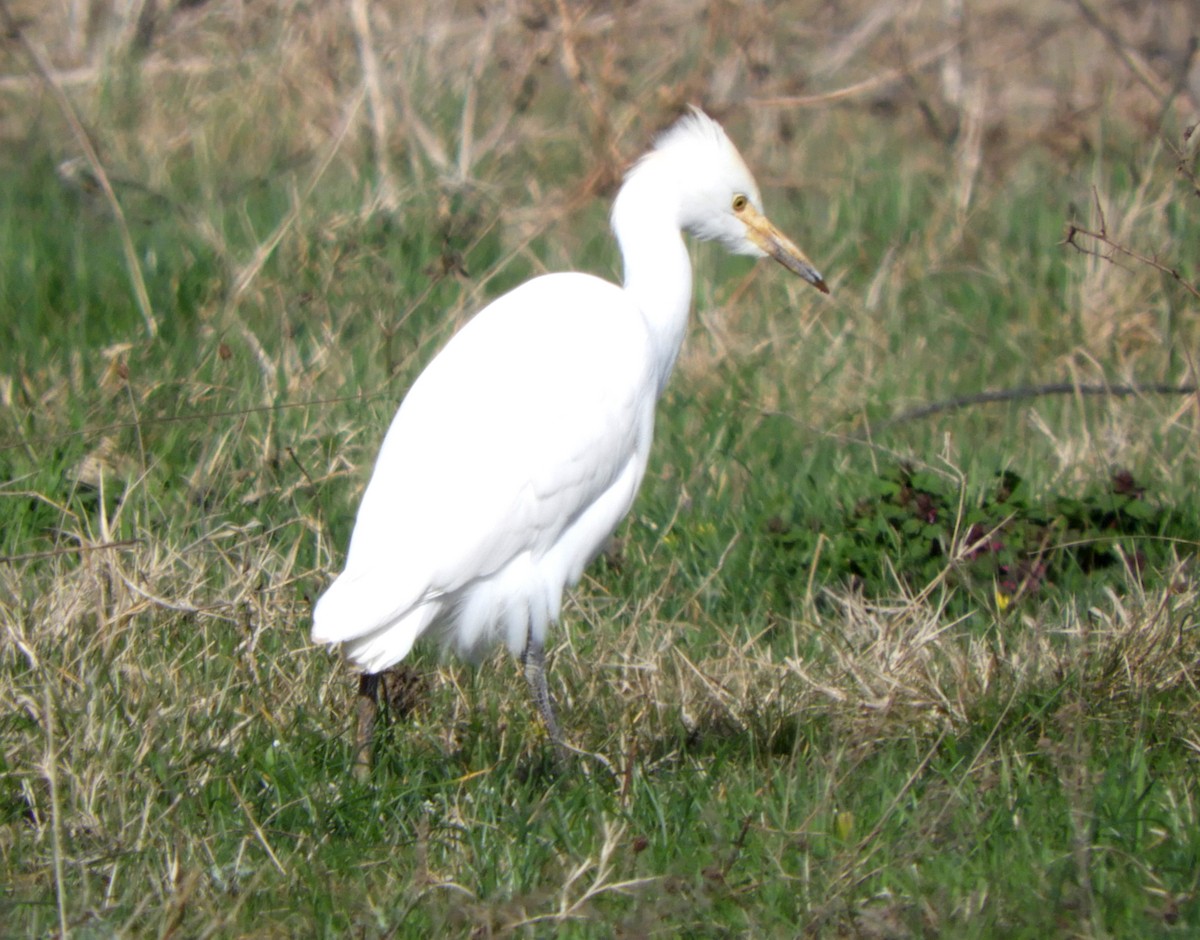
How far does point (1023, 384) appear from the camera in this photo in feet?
17.2

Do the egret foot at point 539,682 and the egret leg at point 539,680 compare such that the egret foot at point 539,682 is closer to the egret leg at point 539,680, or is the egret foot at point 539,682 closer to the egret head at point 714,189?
the egret leg at point 539,680

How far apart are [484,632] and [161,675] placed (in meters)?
0.66

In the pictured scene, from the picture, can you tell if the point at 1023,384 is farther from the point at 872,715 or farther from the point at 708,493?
the point at 872,715

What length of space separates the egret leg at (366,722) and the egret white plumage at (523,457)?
2 centimetres

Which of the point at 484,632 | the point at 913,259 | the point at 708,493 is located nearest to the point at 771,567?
the point at 708,493

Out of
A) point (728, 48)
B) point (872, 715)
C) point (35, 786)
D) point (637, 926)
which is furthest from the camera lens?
point (728, 48)

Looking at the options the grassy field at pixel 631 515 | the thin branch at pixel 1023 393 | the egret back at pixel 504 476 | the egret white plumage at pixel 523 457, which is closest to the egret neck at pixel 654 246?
the egret white plumage at pixel 523 457

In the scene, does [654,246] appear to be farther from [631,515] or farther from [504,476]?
[631,515]

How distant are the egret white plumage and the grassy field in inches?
8.5

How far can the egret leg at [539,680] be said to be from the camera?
10.5 feet

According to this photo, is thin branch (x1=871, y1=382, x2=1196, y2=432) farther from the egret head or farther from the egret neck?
the egret neck

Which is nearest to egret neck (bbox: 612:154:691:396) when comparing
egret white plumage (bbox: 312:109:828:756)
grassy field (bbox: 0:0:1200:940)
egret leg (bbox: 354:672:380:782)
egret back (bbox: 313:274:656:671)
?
egret white plumage (bbox: 312:109:828:756)

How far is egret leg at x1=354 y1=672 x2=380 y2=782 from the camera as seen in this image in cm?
297

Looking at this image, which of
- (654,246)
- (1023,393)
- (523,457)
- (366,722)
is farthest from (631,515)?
(366,722)
